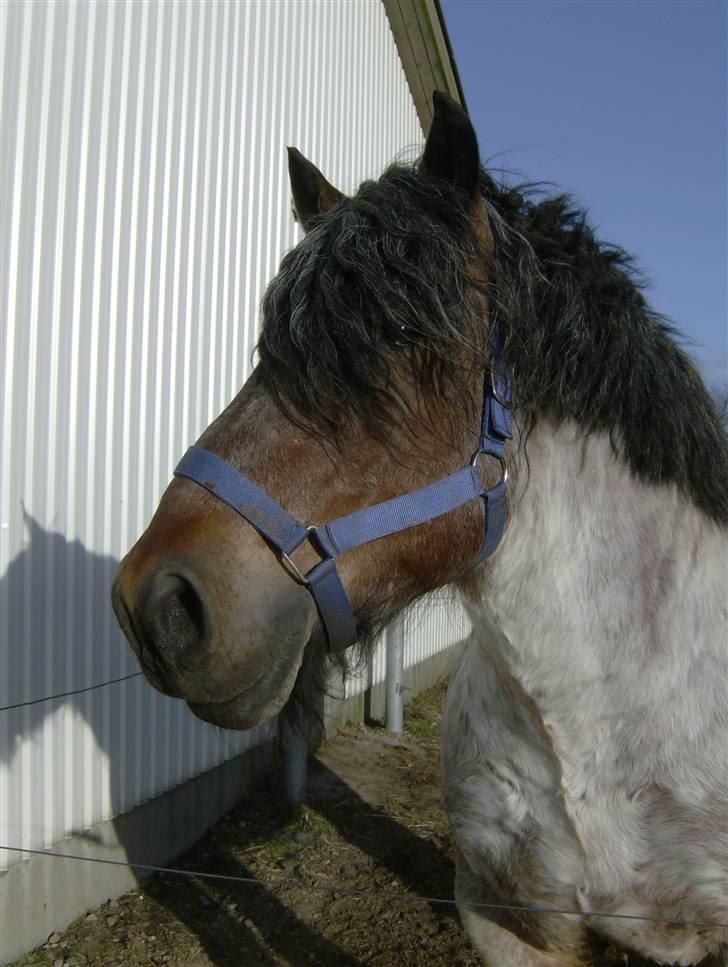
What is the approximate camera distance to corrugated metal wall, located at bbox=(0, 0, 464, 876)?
3.11 metres

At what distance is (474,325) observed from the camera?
5.93ft

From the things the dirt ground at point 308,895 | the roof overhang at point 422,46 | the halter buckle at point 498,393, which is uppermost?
the roof overhang at point 422,46

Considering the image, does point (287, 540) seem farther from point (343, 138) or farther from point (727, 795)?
point (343, 138)

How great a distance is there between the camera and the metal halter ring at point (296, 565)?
5.42 feet

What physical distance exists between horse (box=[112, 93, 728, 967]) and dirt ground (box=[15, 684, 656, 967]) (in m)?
0.91

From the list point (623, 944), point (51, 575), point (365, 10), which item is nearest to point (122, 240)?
point (51, 575)

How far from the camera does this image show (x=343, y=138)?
606cm

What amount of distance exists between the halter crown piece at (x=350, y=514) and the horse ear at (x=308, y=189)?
722 millimetres

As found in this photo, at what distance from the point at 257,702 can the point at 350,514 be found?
436mm

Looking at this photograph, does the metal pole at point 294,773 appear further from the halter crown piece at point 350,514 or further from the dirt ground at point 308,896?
the halter crown piece at point 350,514

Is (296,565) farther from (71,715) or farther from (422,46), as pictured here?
(422,46)

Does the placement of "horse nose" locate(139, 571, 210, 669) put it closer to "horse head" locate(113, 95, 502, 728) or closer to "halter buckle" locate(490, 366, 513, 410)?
"horse head" locate(113, 95, 502, 728)

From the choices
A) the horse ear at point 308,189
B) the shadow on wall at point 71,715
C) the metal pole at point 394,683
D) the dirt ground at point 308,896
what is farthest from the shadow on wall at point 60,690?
the metal pole at point 394,683

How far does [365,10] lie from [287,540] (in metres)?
6.32
